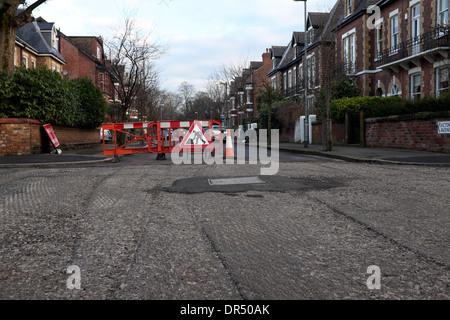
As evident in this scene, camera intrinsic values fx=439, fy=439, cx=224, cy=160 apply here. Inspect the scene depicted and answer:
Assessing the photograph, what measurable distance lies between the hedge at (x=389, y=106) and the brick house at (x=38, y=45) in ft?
78.6

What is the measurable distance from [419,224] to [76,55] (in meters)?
Answer: 48.0

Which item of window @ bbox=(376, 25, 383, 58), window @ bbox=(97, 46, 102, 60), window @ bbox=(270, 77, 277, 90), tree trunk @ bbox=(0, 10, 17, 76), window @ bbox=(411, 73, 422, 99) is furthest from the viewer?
window @ bbox=(270, 77, 277, 90)

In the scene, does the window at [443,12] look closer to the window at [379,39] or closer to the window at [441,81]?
the window at [441,81]

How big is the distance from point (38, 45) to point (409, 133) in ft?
110

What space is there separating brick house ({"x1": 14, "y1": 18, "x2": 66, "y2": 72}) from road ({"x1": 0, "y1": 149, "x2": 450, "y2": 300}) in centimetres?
3198

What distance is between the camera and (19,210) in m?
6.18

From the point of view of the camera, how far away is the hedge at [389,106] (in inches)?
672

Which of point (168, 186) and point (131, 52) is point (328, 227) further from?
point (131, 52)

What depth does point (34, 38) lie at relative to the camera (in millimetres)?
39781

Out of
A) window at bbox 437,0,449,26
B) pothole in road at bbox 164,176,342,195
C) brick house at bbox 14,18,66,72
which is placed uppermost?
brick house at bbox 14,18,66,72

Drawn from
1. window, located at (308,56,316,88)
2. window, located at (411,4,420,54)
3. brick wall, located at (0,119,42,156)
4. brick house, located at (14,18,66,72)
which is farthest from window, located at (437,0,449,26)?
brick house, located at (14,18,66,72)

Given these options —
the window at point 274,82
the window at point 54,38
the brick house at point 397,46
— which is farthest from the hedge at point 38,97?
the window at point 274,82

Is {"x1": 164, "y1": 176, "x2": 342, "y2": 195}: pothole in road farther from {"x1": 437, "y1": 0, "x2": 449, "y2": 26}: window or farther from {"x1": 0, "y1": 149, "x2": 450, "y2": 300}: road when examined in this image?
{"x1": 437, "y1": 0, "x2": 449, "y2": 26}: window

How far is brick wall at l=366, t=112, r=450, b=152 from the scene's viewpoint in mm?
16781
